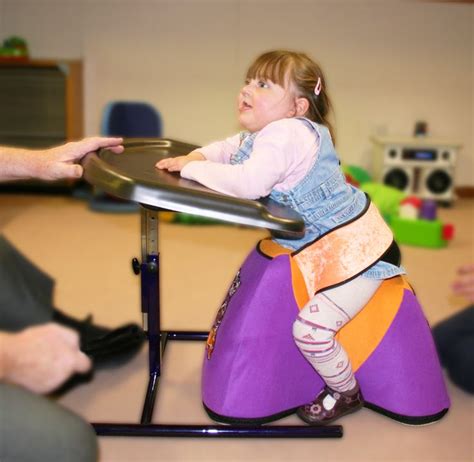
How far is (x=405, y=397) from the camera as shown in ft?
4.65

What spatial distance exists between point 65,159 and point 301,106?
51cm

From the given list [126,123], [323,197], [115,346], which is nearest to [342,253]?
[323,197]

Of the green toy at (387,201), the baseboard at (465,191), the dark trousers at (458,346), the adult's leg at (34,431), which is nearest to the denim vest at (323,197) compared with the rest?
the dark trousers at (458,346)

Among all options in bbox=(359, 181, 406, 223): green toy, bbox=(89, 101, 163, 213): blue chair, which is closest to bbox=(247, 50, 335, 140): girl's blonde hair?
bbox=(359, 181, 406, 223): green toy

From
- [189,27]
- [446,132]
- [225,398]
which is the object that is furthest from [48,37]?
[225,398]

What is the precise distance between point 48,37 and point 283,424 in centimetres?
331

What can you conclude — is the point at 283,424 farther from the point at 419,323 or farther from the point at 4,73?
the point at 4,73

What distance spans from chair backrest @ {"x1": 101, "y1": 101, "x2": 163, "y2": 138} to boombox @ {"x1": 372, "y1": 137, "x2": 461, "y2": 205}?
1398 mm

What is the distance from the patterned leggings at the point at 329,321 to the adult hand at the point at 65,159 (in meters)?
0.54

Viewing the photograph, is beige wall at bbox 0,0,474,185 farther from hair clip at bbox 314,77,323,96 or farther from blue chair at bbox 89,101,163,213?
hair clip at bbox 314,77,323,96

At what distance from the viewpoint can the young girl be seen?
4.03 ft

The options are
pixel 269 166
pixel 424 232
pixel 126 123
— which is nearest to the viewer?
pixel 269 166

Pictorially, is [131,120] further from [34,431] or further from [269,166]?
[34,431]

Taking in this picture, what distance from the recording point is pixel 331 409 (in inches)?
55.8
